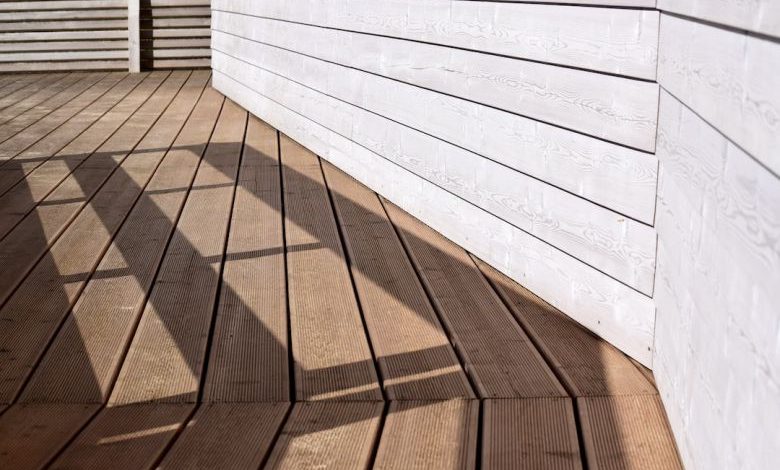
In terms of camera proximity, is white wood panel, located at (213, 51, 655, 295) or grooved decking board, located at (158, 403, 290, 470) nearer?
grooved decking board, located at (158, 403, 290, 470)

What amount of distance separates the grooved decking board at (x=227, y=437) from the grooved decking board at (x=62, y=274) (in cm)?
43

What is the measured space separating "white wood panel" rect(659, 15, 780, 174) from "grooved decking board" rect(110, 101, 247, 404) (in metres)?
1.12

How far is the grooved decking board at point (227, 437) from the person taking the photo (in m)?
1.75

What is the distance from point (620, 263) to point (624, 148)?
0.84 feet

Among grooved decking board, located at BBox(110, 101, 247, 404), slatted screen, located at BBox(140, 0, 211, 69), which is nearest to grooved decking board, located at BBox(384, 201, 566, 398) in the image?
grooved decking board, located at BBox(110, 101, 247, 404)

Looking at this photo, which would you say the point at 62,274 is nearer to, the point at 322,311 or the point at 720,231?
the point at 322,311

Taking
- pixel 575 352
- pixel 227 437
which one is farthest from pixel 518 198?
pixel 227 437

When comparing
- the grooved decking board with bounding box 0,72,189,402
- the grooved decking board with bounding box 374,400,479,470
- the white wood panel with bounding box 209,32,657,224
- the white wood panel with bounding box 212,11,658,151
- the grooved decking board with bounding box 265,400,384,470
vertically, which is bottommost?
the grooved decking board with bounding box 0,72,189,402

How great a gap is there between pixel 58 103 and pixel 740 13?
600 centimetres

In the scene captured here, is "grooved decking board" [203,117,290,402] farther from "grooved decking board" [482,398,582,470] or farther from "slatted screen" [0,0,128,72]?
"slatted screen" [0,0,128,72]

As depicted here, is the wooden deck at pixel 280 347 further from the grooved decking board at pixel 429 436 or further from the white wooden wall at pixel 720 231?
the white wooden wall at pixel 720 231

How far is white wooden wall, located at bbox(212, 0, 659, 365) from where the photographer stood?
2184 millimetres

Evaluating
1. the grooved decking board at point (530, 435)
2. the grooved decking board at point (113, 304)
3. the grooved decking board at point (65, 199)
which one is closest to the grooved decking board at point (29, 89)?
the grooved decking board at point (65, 199)

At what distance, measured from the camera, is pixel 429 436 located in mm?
1845
